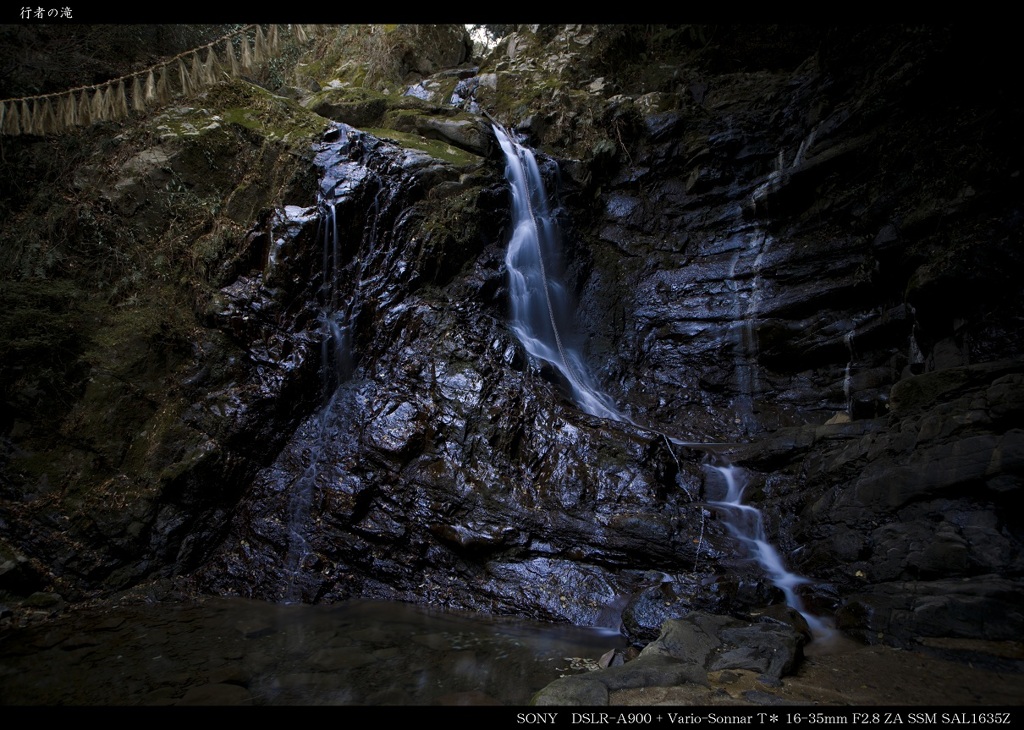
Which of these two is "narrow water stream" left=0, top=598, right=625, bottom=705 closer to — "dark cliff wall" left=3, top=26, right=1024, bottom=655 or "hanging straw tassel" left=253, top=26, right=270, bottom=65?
"dark cliff wall" left=3, top=26, right=1024, bottom=655

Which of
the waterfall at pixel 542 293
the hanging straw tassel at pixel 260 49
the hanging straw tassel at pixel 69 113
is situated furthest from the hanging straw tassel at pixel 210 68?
the waterfall at pixel 542 293

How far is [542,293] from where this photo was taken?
31.6ft

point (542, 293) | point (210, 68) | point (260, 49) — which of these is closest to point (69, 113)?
point (210, 68)

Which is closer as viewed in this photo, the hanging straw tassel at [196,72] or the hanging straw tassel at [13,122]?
the hanging straw tassel at [196,72]

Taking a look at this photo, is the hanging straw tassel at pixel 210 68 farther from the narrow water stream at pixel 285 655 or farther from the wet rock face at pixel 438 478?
the narrow water stream at pixel 285 655

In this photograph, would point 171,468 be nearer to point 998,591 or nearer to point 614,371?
point 614,371

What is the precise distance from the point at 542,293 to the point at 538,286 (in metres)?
0.16

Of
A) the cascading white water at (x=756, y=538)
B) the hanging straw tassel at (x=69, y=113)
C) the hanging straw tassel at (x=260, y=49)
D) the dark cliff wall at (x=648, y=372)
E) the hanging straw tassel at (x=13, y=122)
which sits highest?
the hanging straw tassel at (x=260, y=49)

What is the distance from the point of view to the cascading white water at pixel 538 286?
8.72 m

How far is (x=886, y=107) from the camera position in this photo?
8.33 metres

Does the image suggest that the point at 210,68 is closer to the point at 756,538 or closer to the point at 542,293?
the point at 542,293

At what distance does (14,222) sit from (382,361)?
5787 millimetres

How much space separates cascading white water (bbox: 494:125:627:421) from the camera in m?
A: 8.72

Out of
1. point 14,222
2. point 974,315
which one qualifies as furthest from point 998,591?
point 14,222
